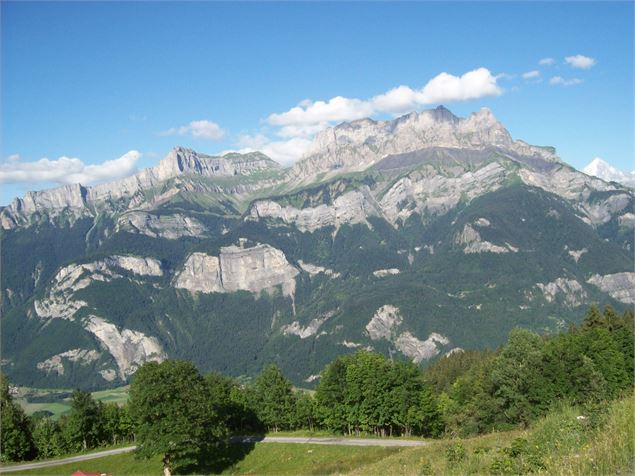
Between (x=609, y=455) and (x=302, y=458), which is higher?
(x=609, y=455)

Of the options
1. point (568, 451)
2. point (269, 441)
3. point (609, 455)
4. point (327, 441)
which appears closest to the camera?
point (609, 455)

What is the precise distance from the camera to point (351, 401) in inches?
3169

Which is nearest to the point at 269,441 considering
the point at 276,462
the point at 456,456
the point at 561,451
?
the point at 276,462

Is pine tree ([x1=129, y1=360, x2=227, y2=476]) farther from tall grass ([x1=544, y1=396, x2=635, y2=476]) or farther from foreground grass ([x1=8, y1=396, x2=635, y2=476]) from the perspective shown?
tall grass ([x1=544, y1=396, x2=635, y2=476])

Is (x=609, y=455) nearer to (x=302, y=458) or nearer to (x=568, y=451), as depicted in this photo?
(x=568, y=451)

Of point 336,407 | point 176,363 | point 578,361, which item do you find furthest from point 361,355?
point 578,361

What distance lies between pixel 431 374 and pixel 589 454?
117 meters

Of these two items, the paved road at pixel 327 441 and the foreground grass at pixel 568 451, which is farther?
the paved road at pixel 327 441

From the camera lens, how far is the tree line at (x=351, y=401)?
5737cm

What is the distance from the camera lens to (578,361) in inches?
2162

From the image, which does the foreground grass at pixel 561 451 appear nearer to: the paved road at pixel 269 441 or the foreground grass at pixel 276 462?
the foreground grass at pixel 276 462

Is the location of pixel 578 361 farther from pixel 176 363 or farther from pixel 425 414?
pixel 176 363

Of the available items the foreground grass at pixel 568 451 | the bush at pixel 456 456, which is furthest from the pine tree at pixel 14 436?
the bush at pixel 456 456

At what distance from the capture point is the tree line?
188 feet
